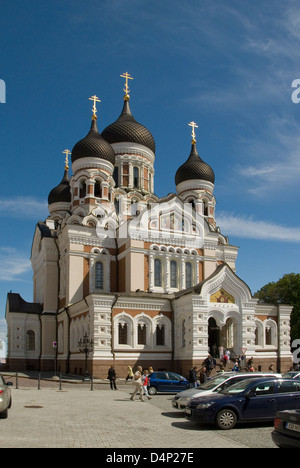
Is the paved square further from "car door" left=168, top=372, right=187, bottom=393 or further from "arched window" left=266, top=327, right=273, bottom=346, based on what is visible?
"arched window" left=266, top=327, right=273, bottom=346

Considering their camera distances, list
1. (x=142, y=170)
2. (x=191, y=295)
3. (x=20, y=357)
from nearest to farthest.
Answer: (x=191, y=295)
(x=20, y=357)
(x=142, y=170)

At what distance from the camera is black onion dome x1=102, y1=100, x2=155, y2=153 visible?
4581 cm

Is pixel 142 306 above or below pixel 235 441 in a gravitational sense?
above

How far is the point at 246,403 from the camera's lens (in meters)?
12.9

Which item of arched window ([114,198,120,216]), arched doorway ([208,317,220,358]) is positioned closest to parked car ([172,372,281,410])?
arched doorway ([208,317,220,358])

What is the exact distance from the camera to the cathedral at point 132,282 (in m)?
31.2

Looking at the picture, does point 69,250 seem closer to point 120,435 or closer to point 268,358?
point 268,358

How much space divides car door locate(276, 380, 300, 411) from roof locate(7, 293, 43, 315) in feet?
98.7

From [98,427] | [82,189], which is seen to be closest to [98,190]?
[82,189]

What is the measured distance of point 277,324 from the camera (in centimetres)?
3506

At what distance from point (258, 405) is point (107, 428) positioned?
13.1 feet

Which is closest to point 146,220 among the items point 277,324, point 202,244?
point 202,244

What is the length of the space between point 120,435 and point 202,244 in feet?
89.7

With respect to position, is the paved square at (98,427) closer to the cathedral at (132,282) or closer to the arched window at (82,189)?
the cathedral at (132,282)
